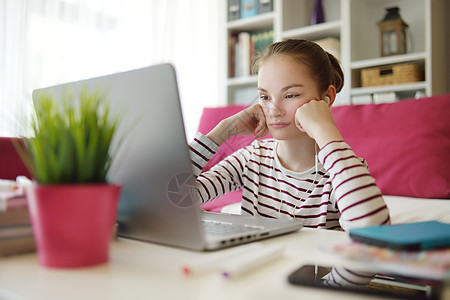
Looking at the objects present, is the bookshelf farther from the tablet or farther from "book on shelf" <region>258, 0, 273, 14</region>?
the tablet

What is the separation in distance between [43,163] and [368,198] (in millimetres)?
559

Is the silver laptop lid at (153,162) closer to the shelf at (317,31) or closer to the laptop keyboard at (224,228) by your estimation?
the laptop keyboard at (224,228)

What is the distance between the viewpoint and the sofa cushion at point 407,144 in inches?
56.9

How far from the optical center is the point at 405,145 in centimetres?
151

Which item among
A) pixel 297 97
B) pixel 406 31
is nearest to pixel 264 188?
pixel 297 97

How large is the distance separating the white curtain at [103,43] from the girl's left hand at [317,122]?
1073 millimetres

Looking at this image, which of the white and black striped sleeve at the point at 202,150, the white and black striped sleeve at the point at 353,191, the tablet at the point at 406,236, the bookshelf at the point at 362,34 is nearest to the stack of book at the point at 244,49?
the bookshelf at the point at 362,34

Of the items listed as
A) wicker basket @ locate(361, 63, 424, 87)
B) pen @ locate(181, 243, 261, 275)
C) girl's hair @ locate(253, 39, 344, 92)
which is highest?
wicker basket @ locate(361, 63, 424, 87)

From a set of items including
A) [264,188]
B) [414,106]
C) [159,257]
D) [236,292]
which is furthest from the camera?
[414,106]

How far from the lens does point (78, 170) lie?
0.48 meters

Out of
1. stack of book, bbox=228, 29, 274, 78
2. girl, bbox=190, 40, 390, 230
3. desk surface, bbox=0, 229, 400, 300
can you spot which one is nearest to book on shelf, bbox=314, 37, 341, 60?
stack of book, bbox=228, 29, 274, 78

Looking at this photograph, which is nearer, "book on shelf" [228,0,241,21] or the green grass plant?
the green grass plant

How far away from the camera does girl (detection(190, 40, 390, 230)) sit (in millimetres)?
1039

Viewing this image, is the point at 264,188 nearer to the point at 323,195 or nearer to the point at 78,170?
the point at 323,195
